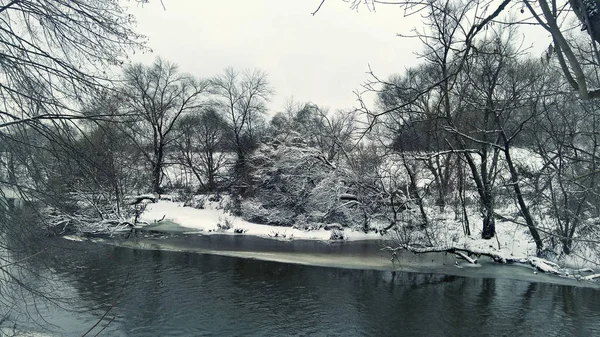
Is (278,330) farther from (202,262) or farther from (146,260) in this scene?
(146,260)

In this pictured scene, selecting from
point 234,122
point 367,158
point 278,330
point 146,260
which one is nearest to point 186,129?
point 234,122

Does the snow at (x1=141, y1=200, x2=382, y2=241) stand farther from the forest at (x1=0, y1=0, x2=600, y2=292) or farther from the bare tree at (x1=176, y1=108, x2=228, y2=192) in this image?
the bare tree at (x1=176, y1=108, x2=228, y2=192)

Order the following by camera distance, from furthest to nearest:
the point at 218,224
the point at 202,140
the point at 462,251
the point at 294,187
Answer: the point at 202,140 → the point at 294,187 → the point at 218,224 → the point at 462,251

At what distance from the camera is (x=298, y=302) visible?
37.8 feet

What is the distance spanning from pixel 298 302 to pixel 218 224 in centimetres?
1529

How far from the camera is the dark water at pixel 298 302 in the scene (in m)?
9.56

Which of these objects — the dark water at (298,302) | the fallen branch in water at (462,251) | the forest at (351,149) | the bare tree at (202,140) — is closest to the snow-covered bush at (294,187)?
the forest at (351,149)

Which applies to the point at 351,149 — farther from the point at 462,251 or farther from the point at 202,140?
the point at 202,140

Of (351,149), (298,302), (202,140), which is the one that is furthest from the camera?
(202,140)

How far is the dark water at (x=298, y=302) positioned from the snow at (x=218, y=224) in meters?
8.15

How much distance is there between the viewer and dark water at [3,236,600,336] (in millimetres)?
9562

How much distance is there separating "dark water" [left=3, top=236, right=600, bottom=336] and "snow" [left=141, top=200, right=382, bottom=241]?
8151mm

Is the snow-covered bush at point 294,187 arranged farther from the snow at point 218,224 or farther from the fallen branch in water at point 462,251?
the fallen branch in water at point 462,251

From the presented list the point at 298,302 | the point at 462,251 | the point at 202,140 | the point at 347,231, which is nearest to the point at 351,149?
the point at 298,302
